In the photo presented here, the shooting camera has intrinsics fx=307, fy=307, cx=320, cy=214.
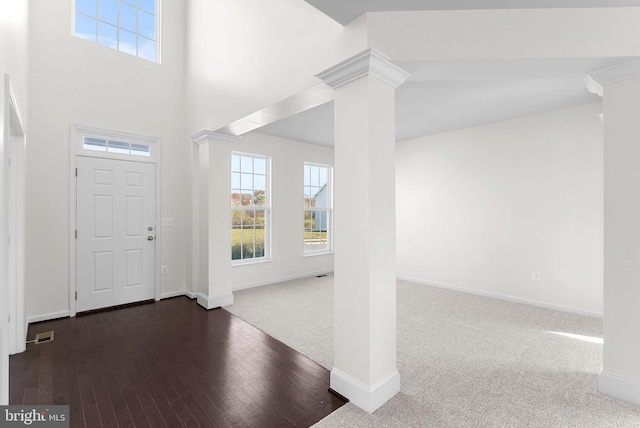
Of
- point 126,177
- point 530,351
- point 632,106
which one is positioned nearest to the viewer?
point 632,106

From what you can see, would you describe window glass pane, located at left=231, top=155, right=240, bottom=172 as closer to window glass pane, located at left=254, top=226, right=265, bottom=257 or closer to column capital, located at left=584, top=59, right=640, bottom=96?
window glass pane, located at left=254, top=226, right=265, bottom=257

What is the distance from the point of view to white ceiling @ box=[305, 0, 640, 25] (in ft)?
6.37

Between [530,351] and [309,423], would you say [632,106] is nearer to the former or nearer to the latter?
[530,351]

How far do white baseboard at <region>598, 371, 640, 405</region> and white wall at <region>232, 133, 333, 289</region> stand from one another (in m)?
4.36

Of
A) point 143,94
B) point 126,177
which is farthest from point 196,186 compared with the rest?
A: point 143,94

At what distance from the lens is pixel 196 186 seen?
4.48 meters

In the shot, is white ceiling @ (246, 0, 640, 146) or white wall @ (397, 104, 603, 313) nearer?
white ceiling @ (246, 0, 640, 146)

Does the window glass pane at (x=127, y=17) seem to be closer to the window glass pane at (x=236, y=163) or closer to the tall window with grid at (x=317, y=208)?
the window glass pane at (x=236, y=163)

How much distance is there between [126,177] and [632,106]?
5159 millimetres

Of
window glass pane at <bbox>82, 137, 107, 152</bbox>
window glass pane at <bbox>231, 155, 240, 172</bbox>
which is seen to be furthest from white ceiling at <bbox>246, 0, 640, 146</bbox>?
window glass pane at <bbox>82, 137, 107, 152</bbox>

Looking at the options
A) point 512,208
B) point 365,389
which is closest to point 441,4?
point 365,389

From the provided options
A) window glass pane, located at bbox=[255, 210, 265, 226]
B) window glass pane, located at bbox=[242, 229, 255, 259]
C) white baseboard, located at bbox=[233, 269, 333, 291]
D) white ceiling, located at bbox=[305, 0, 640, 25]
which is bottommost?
white baseboard, located at bbox=[233, 269, 333, 291]

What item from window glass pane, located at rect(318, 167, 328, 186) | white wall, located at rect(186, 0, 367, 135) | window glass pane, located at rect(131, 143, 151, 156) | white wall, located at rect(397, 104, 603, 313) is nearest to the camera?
white wall, located at rect(186, 0, 367, 135)

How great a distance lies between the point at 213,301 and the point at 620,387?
401 centimetres
